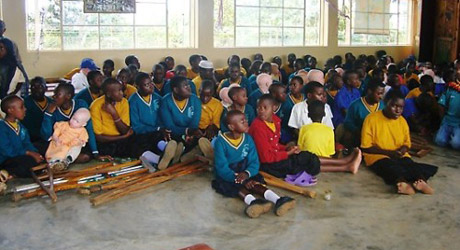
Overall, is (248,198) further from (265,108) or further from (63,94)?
(63,94)

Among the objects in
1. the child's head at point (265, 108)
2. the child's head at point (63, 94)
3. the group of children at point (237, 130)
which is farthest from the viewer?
the child's head at point (63, 94)

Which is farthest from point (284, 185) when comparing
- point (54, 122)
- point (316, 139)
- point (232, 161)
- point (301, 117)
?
point (54, 122)

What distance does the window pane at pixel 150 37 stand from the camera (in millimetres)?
8445

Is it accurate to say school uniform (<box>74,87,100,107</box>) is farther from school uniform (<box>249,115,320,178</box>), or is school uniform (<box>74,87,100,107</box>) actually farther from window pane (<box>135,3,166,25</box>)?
window pane (<box>135,3,166,25</box>)

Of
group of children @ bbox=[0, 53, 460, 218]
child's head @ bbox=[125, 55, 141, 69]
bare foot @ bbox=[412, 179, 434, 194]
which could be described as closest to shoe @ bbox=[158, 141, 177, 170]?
group of children @ bbox=[0, 53, 460, 218]

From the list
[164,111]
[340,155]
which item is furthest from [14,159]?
[340,155]

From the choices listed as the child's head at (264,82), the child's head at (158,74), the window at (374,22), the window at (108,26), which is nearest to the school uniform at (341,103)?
the child's head at (264,82)

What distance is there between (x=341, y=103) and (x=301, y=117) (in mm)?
1040

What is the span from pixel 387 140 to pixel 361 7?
270 inches

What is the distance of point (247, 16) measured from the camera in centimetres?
944

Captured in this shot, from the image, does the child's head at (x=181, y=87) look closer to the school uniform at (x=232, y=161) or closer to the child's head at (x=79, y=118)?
the child's head at (x=79, y=118)

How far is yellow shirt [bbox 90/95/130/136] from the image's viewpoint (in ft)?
16.3

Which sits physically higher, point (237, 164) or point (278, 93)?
point (278, 93)

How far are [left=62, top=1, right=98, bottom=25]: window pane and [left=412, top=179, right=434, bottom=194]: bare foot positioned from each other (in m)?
5.66
